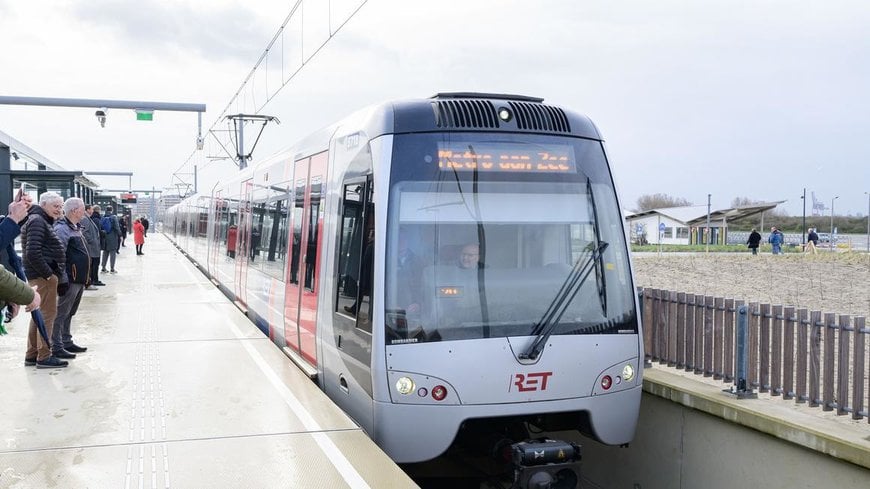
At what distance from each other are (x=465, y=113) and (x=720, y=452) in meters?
3.38

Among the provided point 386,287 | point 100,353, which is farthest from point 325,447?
point 100,353

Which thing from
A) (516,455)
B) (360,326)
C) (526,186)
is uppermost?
(526,186)

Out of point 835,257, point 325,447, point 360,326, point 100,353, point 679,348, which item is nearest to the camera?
point 325,447

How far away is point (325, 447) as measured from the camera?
5746mm

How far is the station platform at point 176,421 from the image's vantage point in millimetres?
5195

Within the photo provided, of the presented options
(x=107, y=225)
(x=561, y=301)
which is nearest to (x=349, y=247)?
(x=561, y=301)

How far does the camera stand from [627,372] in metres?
6.41

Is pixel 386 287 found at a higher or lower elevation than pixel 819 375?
higher

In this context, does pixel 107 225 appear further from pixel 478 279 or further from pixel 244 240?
pixel 478 279

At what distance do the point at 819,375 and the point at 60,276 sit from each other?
7258mm

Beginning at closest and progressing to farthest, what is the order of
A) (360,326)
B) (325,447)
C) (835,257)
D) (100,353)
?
(325,447)
(360,326)
(100,353)
(835,257)

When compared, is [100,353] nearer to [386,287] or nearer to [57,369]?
[57,369]

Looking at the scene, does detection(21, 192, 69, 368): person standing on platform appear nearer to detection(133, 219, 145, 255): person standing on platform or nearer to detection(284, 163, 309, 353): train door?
detection(284, 163, 309, 353): train door

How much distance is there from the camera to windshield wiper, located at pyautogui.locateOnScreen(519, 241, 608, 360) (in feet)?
19.7
